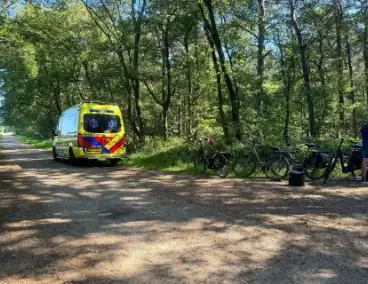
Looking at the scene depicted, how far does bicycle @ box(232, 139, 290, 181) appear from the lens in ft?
32.3

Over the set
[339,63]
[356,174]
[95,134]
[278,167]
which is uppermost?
[339,63]

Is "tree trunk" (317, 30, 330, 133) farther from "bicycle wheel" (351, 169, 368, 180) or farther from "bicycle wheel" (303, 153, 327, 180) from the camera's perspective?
"bicycle wheel" (303, 153, 327, 180)

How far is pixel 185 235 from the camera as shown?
480cm

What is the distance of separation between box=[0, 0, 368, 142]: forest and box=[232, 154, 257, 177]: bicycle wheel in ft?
11.5

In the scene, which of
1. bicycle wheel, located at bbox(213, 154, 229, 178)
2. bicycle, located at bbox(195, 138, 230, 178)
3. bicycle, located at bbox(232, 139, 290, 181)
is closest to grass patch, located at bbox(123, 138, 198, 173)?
bicycle, located at bbox(195, 138, 230, 178)

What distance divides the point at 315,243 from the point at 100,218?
346cm

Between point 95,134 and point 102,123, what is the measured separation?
601 millimetres

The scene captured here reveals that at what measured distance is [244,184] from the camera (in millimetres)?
9250

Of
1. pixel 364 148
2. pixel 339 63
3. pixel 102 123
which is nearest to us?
pixel 364 148

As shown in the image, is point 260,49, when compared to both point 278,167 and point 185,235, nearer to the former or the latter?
point 278,167

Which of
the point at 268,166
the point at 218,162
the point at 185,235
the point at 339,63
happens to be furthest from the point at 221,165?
the point at 339,63

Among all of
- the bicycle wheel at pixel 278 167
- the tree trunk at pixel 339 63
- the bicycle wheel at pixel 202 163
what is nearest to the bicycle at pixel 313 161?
the bicycle wheel at pixel 278 167

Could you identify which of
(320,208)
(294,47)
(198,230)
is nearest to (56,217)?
(198,230)

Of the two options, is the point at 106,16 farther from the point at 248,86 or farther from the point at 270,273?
the point at 270,273
